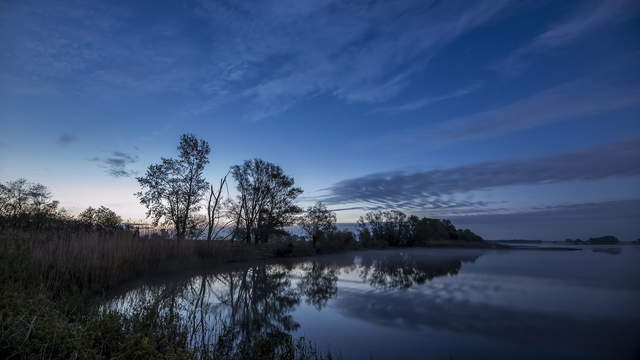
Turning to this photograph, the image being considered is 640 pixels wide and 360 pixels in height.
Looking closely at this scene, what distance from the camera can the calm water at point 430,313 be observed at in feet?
15.3

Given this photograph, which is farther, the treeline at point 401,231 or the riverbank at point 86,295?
the treeline at point 401,231

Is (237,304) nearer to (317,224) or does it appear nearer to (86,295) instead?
(86,295)

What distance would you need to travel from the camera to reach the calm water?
4.68 m

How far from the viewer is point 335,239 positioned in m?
37.0

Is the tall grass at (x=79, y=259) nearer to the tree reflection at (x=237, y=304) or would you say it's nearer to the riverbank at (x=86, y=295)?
the riverbank at (x=86, y=295)

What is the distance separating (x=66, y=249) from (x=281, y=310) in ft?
23.0

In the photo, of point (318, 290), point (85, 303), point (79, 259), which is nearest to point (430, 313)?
point (318, 290)

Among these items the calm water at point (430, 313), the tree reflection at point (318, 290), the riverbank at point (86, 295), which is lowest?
the tree reflection at point (318, 290)

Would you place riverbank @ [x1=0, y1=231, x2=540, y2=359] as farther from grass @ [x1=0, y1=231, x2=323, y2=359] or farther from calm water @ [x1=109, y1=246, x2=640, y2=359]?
calm water @ [x1=109, y1=246, x2=640, y2=359]

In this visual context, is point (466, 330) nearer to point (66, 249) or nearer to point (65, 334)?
point (65, 334)

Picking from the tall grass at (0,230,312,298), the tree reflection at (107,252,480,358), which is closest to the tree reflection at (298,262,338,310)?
the tree reflection at (107,252,480,358)

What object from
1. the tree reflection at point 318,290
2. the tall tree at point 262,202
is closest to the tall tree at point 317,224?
the tall tree at point 262,202

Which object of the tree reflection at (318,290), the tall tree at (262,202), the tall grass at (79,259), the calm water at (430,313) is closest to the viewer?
the calm water at (430,313)

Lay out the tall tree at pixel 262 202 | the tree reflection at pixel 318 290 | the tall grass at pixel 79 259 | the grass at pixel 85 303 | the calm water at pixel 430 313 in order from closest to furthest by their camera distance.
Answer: the grass at pixel 85 303
the calm water at pixel 430 313
the tall grass at pixel 79 259
the tree reflection at pixel 318 290
the tall tree at pixel 262 202
